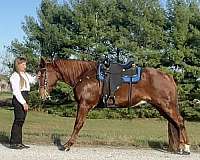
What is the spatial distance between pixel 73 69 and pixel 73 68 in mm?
24

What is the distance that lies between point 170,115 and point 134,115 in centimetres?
2706

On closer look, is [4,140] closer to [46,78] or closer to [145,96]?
[46,78]

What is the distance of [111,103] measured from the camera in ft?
33.0

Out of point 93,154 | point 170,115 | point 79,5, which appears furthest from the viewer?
point 79,5

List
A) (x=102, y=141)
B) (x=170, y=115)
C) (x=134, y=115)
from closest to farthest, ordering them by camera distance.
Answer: (x=170, y=115) → (x=102, y=141) → (x=134, y=115)

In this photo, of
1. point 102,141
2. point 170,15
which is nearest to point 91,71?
point 102,141

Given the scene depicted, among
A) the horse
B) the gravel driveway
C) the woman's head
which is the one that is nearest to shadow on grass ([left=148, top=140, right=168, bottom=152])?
the horse

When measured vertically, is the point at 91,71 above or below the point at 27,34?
below

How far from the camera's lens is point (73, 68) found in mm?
10375

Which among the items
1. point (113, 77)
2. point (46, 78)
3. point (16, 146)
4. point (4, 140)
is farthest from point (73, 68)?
point (4, 140)

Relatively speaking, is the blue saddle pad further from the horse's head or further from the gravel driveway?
the horse's head

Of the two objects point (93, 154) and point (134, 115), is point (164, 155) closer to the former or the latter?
point (93, 154)

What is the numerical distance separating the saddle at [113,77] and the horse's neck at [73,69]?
33 centimetres

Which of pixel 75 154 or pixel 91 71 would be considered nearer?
pixel 75 154
